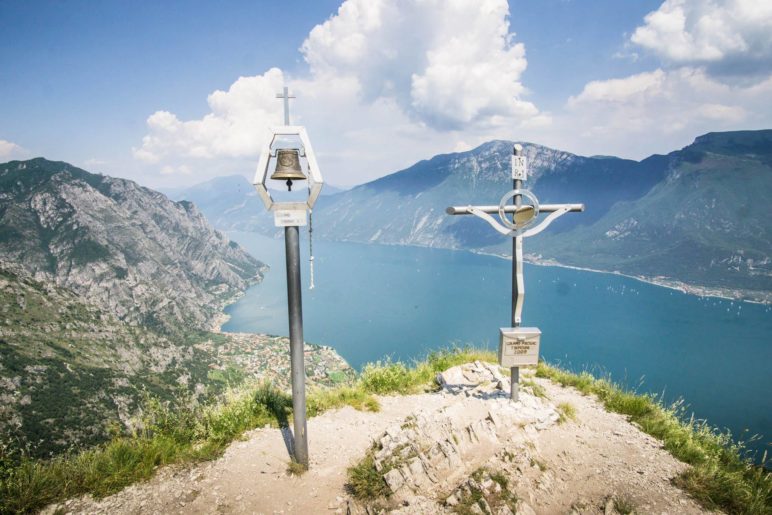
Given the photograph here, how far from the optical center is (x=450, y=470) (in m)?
5.96

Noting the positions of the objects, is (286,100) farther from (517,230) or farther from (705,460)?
(705,460)

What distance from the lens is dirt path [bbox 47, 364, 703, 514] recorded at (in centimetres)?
543

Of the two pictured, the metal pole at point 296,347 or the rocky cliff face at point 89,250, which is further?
the rocky cliff face at point 89,250

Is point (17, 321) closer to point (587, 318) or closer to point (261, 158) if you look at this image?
point (261, 158)

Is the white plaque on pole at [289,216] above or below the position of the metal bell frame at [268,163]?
below

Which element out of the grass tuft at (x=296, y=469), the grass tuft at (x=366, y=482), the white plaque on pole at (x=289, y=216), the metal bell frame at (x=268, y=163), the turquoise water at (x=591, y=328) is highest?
the metal bell frame at (x=268, y=163)

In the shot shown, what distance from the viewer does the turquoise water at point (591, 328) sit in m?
82.6

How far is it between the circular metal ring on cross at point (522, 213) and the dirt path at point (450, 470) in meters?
3.76

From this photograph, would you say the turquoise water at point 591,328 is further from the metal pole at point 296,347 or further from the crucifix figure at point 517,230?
the metal pole at point 296,347

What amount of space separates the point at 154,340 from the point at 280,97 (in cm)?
8800

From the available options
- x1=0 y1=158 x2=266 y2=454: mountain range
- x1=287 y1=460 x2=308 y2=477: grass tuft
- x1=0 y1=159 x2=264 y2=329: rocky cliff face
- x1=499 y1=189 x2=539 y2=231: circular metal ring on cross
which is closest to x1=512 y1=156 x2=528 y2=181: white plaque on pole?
x1=499 y1=189 x2=539 y2=231: circular metal ring on cross

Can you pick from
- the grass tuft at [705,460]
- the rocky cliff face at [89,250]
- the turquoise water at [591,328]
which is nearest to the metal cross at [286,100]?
the grass tuft at [705,460]

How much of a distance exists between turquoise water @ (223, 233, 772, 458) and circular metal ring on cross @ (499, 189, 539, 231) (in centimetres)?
5855

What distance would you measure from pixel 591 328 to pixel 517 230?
136m
